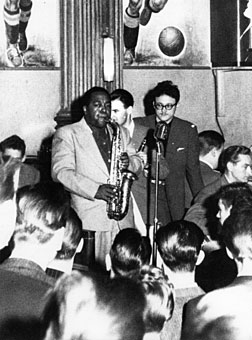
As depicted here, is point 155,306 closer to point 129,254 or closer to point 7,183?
point 7,183

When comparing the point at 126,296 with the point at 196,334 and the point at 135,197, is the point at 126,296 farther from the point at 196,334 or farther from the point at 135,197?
the point at 135,197

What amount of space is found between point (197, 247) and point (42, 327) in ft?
6.08

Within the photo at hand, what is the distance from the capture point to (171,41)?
353 inches

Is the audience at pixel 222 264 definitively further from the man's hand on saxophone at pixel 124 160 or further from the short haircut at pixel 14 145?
the short haircut at pixel 14 145

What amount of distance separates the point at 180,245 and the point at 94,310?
1879 mm

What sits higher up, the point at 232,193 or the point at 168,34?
the point at 168,34

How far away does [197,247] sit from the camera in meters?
3.57

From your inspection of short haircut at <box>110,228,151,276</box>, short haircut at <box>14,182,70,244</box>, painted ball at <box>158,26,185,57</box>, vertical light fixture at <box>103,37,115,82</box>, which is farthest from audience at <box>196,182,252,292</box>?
painted ball at <box>158,26,185,57</box>

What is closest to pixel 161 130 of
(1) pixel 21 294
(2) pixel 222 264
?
(2) pixel 222 264

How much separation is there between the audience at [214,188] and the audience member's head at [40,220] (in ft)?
7.61

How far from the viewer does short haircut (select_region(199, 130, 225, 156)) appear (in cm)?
677

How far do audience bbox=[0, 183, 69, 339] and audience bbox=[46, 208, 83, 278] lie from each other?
475mm

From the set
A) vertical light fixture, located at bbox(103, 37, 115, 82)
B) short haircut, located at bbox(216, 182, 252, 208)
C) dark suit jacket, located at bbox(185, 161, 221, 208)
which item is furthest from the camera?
vertical light fixture, located at bbox(103, 37, 115, 82)

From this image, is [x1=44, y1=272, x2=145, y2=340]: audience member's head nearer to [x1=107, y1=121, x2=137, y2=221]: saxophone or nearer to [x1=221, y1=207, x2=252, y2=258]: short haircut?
[x1=221, y1=207, x2=252, y2=258]: short haircut
